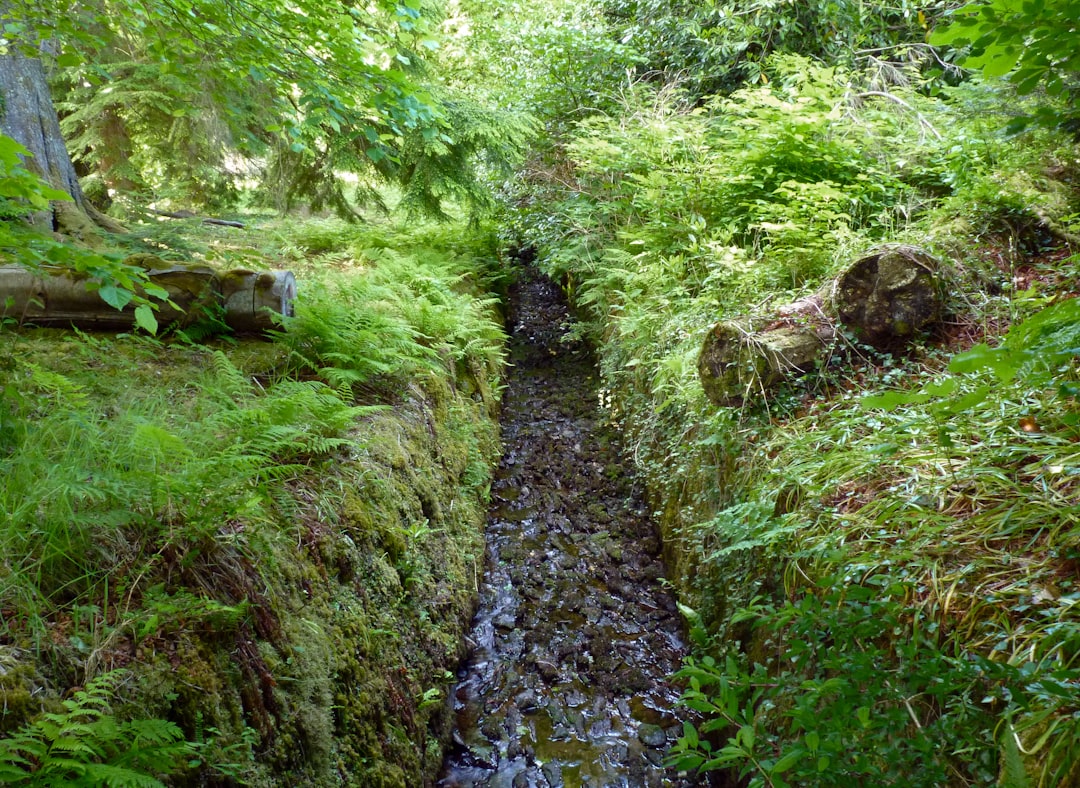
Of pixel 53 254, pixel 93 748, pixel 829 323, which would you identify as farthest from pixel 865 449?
pixel 53 254

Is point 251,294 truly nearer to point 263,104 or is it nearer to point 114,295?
point 263,104

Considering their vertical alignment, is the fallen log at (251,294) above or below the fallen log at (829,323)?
above

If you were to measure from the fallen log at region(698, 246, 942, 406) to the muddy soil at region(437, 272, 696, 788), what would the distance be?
70.6 inches

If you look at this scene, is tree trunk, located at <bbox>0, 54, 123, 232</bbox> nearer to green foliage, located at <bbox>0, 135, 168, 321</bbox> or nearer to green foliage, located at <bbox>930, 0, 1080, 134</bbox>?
green foliage, located at <bbox>0, 135, 168, 321</bbox>

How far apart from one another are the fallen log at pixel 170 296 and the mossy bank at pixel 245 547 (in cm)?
19

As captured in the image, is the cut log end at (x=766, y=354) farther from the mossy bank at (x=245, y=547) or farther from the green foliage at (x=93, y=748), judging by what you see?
the green foliage at (x=93, y=748)

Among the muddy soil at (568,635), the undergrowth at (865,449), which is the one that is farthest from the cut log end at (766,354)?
the muddy soil at (568,635)

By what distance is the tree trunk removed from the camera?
16.2ft

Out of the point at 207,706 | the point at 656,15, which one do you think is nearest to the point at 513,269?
the point at 656,15

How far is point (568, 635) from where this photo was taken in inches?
173

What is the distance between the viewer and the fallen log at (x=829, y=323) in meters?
3.97

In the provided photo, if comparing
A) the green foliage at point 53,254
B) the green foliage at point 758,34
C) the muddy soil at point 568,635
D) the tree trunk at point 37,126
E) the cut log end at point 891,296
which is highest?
the green foliage at point 758,34

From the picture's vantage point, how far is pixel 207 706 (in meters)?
2.07

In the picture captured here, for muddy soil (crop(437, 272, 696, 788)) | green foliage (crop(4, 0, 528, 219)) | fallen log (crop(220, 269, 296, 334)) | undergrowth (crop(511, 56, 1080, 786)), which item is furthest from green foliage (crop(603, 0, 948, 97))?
fallen log (crop(220, 269, 296, 334))
